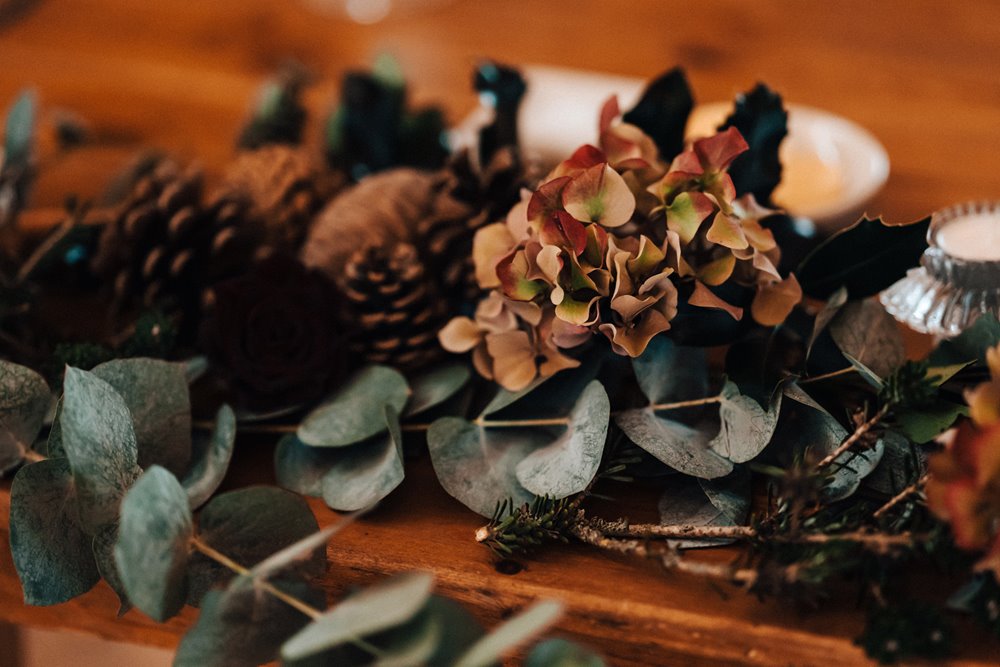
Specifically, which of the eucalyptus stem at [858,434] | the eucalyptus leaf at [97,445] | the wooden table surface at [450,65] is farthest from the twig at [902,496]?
the eucalyptus leaf at [97,445]

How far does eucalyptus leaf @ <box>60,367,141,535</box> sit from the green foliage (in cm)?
24

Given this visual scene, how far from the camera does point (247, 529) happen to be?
0.33 m

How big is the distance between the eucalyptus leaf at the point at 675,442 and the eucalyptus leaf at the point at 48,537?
197 millimetres

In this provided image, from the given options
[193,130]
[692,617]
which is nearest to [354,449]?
[692,617]

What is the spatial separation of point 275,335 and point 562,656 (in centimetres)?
19

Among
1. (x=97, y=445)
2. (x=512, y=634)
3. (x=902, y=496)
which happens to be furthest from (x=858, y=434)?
(x=97, y=445)

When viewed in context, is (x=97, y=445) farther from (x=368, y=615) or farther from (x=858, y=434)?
(x=858, y=434)

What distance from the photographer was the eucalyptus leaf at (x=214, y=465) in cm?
36

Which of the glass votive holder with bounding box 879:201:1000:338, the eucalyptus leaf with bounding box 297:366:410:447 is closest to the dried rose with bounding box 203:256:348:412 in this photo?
the eucalyptus leaf with bounding box 297:366:410:447

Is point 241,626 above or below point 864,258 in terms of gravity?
below

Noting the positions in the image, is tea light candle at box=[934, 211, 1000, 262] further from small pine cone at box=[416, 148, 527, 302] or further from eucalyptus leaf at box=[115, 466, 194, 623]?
eucalyptus leaf at box=[115, 466, 194, 623]

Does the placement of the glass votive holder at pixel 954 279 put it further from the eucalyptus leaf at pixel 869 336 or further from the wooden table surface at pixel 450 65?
the wooden table surface at pixel 450 65

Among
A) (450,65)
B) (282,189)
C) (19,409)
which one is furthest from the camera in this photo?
(450,65)

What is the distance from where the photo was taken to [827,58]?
2.38 ft
